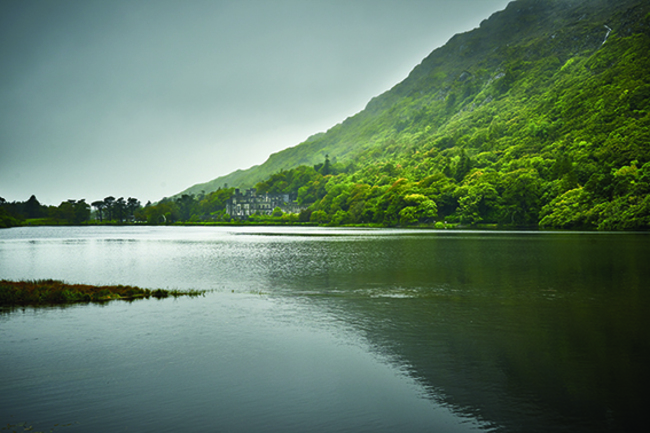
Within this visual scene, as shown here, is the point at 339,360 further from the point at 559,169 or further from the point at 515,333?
the point at 559,169

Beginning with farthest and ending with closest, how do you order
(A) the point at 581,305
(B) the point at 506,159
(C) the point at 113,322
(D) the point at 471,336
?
(B) the point at 506,159 < (A) the point at 581,305 < (C) the point at 113,322 < (D) the point at 471,336

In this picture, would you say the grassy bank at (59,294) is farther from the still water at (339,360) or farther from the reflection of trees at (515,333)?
the reflection of trees at (515,333)

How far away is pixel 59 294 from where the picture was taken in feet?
62.8

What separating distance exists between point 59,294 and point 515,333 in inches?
753

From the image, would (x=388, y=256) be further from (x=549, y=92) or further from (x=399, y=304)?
(x=549, y=92)

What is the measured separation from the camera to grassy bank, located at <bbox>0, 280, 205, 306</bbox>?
1862cm

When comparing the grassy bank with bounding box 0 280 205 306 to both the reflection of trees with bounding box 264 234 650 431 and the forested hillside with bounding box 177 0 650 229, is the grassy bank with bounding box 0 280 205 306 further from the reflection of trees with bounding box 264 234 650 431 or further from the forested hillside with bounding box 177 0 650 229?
the forested hillside with bounding box 177 0 650 229

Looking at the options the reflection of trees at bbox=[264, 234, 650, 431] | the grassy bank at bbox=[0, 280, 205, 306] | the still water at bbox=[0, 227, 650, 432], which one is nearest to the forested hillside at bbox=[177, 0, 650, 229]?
the reflection of trees at bbox=[264, 234, 650, 431]

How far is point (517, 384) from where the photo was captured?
370 inches

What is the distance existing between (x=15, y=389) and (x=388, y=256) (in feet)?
111

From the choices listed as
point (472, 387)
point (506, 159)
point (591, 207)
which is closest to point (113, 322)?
point (472, 387)

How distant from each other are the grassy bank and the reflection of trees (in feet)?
24.7

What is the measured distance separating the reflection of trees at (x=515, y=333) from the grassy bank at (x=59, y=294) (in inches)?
296

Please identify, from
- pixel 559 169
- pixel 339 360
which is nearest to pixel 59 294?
pixel 339 360
